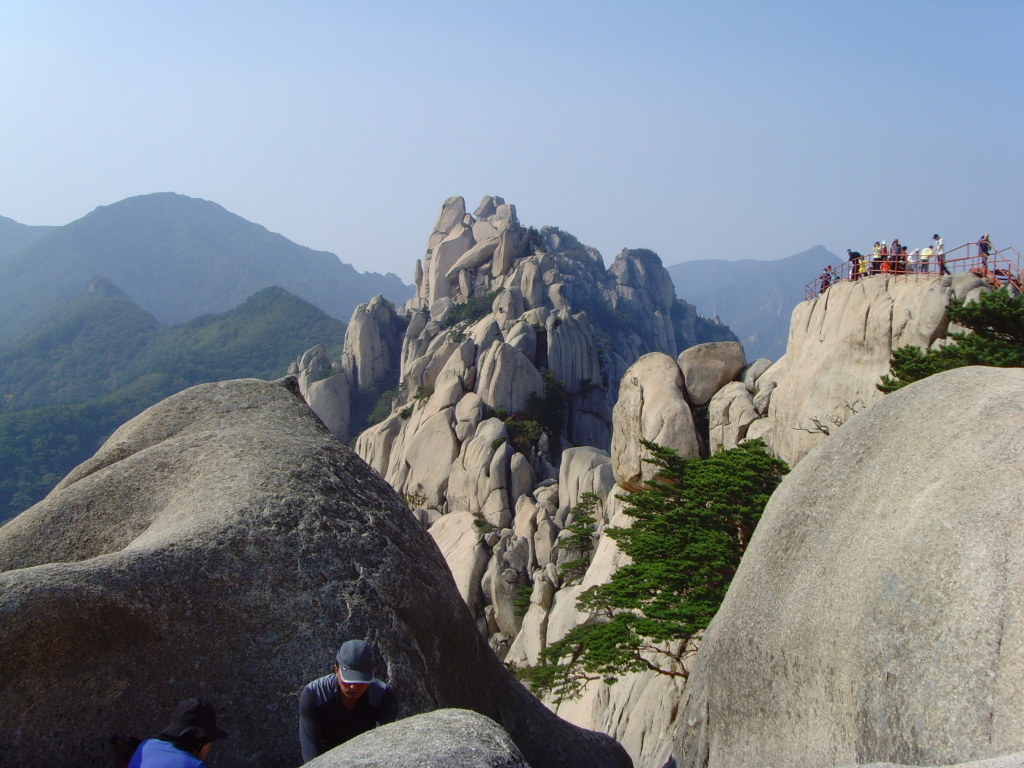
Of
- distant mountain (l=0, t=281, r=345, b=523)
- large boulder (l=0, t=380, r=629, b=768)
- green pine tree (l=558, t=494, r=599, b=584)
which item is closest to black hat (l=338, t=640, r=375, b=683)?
large boulder (l=0, t=380, r=629, b=768)

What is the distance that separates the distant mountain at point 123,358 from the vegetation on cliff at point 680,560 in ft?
253

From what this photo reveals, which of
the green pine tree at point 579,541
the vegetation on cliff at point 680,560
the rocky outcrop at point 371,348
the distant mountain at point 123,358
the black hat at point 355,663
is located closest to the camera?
the black hat at point 355,663

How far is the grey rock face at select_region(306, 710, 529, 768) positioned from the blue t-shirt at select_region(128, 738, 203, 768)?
1.89ft

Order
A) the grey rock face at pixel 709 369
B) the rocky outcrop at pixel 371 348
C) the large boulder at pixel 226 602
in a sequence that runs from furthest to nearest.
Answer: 1. the rocky outcrop at pixel 371 348
2. the grey rock face at pixel 709 369
3. the large boulder at pixel 226 602

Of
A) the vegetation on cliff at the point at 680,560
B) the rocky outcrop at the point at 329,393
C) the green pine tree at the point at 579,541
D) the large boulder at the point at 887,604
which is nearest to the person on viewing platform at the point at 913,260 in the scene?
the vegetation on cliff at the point at 680,560

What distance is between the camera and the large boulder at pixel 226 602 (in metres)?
4.75

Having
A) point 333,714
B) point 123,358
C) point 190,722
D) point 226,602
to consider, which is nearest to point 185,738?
point 190,722

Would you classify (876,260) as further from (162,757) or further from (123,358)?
(123,358)

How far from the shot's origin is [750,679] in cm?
775

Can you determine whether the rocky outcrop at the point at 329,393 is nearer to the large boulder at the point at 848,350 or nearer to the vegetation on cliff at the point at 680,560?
the large boulder at the point at 848,350

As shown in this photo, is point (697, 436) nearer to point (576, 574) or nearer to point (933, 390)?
point (576, 574)

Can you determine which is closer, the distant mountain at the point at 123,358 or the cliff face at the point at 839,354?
the cliff face at the point at 839,354

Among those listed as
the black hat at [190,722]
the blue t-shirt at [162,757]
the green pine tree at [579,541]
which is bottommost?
the green pine tree at [579,541]

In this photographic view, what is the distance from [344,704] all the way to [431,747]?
37.9 inches
